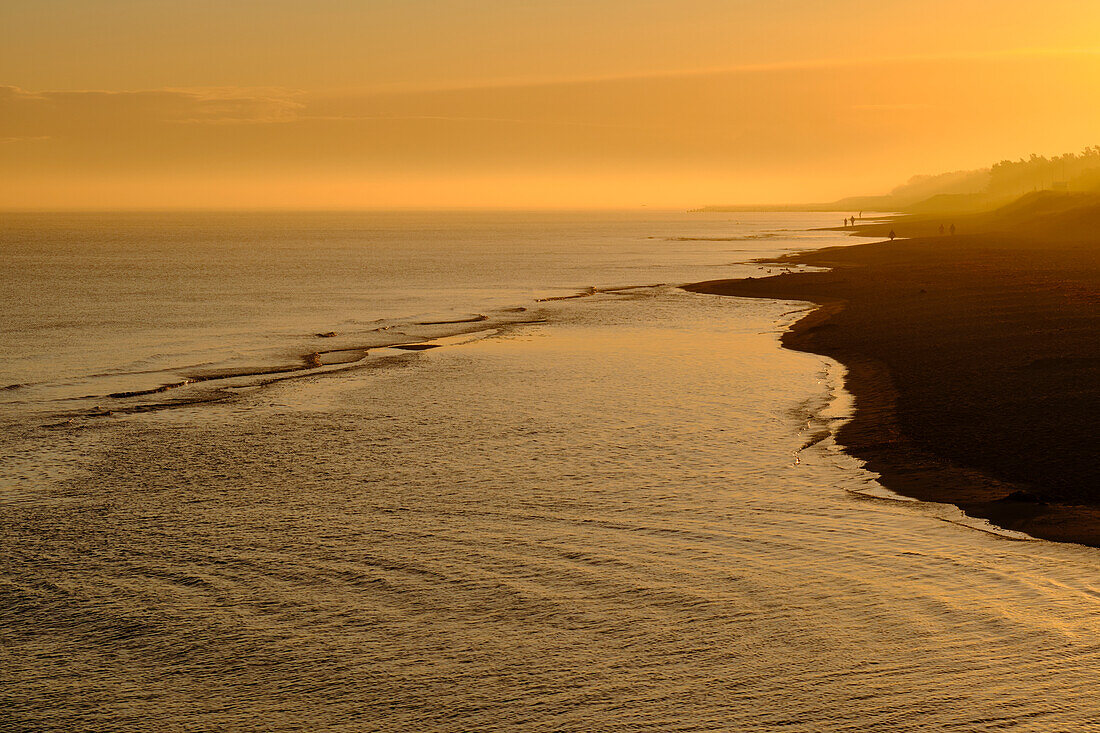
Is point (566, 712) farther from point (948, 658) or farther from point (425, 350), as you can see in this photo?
point (425, 350)

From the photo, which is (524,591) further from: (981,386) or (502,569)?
(981,386)

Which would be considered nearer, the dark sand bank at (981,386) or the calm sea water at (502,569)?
the calm sea water at (502,569)

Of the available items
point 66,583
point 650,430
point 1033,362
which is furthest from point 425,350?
point 66,583

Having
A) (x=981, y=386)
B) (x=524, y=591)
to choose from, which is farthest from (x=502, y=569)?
(x=981, y=386)

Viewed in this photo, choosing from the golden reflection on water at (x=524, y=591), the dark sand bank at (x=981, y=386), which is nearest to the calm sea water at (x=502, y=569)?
the golden reflection on water at (x=524, y=591)

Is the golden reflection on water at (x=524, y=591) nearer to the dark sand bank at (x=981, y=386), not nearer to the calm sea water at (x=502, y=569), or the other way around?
the calm sea water at (x=502, y=569)
